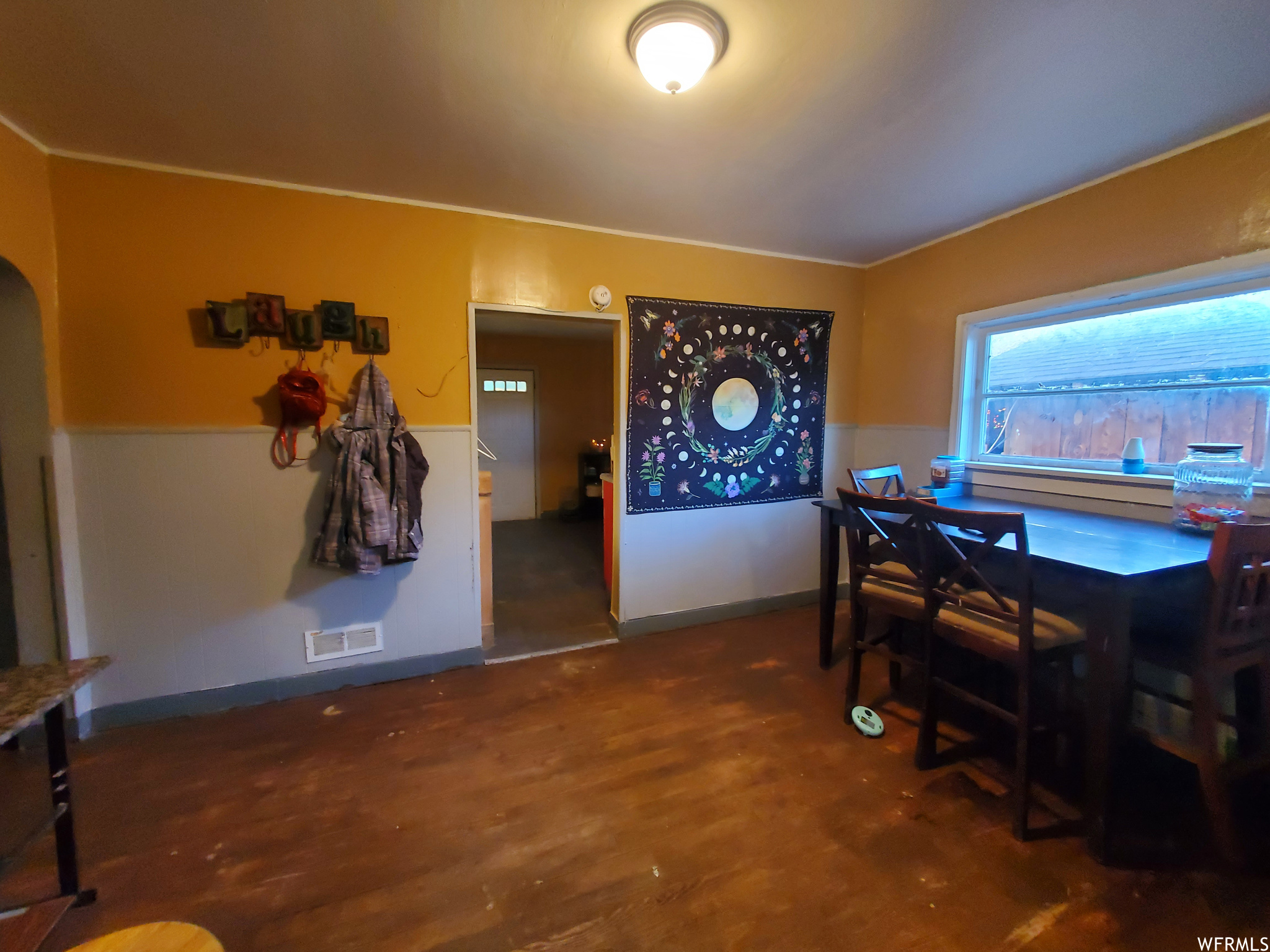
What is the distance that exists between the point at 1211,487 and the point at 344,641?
3.71m

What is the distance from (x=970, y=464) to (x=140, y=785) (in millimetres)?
3944

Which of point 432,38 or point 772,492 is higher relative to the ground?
point 432,38

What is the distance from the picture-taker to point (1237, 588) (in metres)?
1.31

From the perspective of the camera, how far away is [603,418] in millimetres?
6422

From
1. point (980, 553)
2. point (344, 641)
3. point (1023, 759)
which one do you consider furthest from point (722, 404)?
point (344, 641)

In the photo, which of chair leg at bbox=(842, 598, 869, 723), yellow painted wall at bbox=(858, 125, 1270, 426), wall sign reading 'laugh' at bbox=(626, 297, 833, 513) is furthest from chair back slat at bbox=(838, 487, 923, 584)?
yellow painted wall at bbox=(858, 125, 1270, 426)

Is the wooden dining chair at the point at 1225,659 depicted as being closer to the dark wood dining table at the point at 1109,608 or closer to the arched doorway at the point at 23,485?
the dark wood dining table at the point at 1109,608

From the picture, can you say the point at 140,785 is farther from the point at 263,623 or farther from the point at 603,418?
the point at 603,418

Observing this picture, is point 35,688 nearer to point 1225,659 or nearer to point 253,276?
point 253,276

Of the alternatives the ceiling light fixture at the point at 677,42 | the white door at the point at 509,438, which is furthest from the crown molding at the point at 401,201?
the white door at the point at 509,438

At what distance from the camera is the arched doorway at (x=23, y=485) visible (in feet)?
6.06

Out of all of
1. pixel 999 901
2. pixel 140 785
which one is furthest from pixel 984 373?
pixel 140 785

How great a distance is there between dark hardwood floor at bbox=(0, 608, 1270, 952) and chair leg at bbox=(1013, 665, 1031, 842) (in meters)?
0.07

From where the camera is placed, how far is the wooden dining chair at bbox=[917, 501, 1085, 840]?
1.47m
